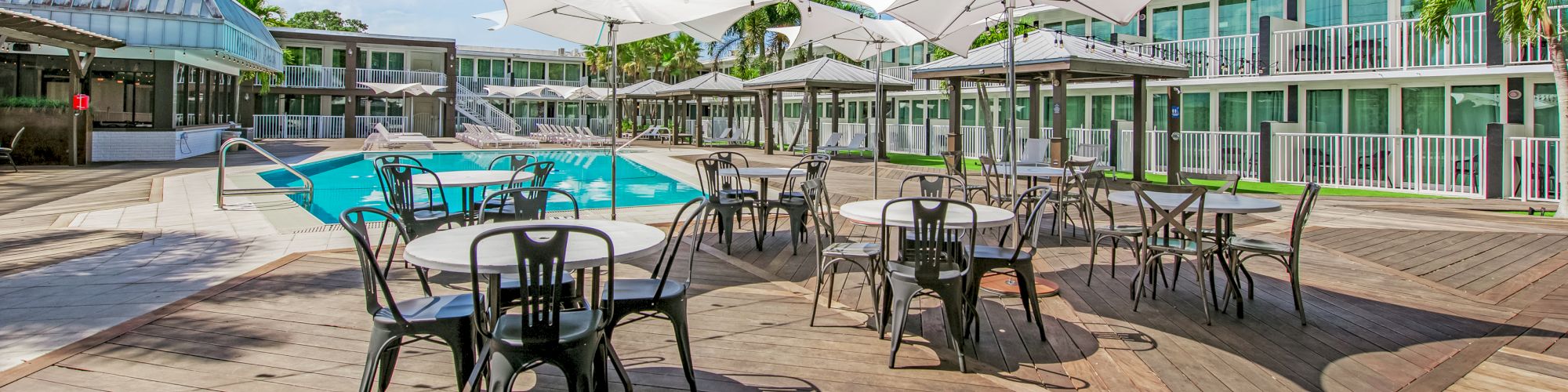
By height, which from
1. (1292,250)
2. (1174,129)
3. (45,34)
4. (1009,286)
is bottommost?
(1009,286)

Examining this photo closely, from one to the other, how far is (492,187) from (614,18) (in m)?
8.11

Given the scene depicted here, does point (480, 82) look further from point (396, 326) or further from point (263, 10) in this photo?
point (396, 326)

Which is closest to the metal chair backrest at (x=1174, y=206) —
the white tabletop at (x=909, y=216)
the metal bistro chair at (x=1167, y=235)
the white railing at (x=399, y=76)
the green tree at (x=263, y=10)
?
the metal bistro chair at (x=1167, y=235)

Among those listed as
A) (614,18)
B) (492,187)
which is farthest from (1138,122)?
(492,187)

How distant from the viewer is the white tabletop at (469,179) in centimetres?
616

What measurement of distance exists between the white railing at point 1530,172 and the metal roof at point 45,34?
1991 centimetres

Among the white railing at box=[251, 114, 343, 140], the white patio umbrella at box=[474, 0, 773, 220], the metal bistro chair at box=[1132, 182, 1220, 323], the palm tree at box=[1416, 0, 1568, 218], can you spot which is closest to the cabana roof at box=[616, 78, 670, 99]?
the white railing at box=[251, 114, 343, 140]

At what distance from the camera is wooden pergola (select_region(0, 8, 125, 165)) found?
11.3 meters

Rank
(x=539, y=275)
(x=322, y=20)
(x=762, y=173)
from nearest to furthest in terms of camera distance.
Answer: (x=539, y=275), (x=762, y=173), (x=322, y=20)

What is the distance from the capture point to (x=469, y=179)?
655 cm

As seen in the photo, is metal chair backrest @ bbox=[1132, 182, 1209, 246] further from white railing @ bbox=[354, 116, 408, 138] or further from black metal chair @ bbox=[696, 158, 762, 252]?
white railing @ bbox=[354, 116, 408, 138]

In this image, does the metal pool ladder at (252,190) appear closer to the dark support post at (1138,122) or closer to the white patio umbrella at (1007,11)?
the white patio umbrella at (1007,11)

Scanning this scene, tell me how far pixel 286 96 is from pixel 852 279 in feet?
107

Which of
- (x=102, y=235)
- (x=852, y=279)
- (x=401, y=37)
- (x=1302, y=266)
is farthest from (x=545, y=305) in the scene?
(x=401, y=37)
